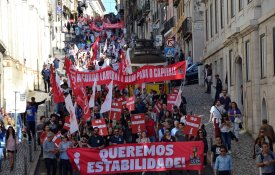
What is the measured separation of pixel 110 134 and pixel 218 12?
1813 cm

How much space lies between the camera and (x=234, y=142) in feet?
84.5

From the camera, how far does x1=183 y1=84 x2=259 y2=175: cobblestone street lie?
2115 cm

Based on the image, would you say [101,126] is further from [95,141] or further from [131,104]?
[131,104]

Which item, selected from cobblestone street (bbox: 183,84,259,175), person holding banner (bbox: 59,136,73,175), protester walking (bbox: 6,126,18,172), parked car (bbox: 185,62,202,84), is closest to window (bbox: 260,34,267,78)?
cobblestone street (bbox: 183,84,259,175)

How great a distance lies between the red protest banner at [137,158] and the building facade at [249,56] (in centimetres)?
571

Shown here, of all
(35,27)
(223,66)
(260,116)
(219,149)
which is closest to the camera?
(219,149)

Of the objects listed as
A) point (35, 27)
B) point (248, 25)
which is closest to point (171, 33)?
point (35, 27)

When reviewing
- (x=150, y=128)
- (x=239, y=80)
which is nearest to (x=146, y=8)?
(x=239, y=80)

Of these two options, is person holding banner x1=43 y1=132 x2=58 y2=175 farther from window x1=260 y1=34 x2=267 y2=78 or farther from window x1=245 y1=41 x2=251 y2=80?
window x1=245 y1=41 x2=251 y2=80

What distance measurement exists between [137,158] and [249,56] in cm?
1015

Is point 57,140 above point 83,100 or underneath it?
underneath

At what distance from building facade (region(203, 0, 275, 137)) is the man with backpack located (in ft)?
25.5

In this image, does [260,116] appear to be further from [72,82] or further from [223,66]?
[223,66]

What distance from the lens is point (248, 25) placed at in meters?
27.5
